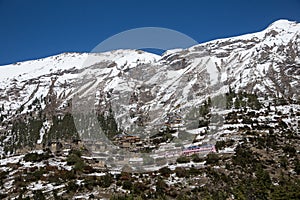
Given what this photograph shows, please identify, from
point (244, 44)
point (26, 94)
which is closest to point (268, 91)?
point (244, 44)

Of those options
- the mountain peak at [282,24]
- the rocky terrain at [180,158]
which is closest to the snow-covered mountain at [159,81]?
the mountain peak at [282,24]

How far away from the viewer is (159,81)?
106 m

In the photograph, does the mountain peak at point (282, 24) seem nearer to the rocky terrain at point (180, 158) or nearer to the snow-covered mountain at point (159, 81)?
the snow-covered mountain at point (159, 81)

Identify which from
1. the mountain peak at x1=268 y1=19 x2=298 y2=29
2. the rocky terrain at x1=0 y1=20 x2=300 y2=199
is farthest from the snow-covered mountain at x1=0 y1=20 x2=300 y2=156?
the rocky terrain at x1=0 y1=20 x2=300 y2=199

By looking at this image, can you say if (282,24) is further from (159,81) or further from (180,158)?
(180,158)

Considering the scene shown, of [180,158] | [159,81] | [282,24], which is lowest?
[180,158]

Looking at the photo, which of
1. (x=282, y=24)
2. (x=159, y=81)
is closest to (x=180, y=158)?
(x=159, y=81)

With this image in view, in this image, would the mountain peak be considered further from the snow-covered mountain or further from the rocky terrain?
the rocky terrain

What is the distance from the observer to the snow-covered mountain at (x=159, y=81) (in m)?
97.8

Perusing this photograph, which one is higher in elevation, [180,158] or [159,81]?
[159,81]

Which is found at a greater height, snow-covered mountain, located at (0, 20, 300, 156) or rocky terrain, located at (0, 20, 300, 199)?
snow-covered mountain, located at (0, 20, 300, 156)

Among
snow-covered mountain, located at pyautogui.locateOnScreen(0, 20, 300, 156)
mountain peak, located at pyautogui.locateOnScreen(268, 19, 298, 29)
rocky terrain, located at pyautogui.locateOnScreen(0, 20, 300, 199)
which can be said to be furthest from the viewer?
mountain peak, located at pyautogui.locateOnScreen(268, 19, 298, 29)

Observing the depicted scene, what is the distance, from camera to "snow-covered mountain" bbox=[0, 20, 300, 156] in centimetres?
9775

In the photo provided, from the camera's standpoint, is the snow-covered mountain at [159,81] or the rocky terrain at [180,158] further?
the snow-covered mountain at [159,81]
